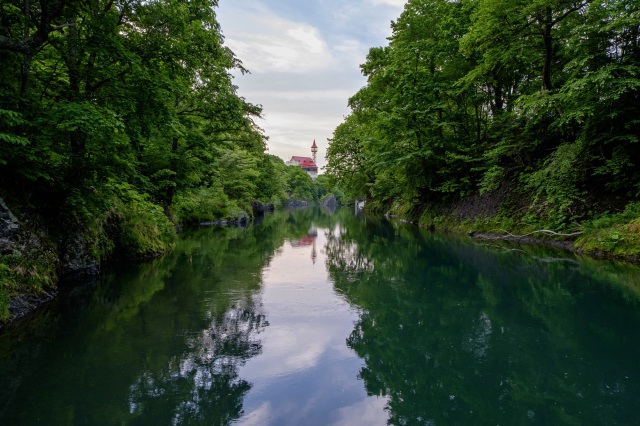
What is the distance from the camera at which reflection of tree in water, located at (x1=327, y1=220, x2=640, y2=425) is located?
3729mm

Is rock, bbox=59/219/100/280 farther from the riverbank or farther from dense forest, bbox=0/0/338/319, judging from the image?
the riverbank

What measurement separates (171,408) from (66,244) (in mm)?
6179

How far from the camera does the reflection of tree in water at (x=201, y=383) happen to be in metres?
3.61

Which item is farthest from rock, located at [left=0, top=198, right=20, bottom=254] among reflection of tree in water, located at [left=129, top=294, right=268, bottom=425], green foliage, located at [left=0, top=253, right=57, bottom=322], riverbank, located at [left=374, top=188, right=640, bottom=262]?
riverbank, located at [left=374, top=188, right=640, bottom=262]

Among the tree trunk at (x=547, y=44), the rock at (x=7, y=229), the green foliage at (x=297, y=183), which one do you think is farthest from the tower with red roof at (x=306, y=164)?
the rock at (x=7, y=229)

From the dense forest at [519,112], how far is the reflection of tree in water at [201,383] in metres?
11.0

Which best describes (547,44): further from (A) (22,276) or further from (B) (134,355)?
(A) (22,276)

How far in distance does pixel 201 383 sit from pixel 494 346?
3893 mm

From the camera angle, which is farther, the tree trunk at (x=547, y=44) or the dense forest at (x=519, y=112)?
the tree trunk at (x=547, y=44)

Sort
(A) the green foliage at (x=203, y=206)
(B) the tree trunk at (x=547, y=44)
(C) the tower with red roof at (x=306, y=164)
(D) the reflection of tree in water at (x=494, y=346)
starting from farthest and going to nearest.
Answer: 1. (C) the tower with red roof at (x=306, y=164)
2. (A) the green foliage at (x=203, y=206)
3. (B) the tree trunk at (x=547, y=44)
4. (D) the reflection of tree in water at (x=494, y=346)

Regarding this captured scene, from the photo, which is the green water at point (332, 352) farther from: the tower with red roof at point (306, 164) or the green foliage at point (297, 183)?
the tower with red roof at point (306, 164)

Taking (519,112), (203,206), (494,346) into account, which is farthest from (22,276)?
(203,206)

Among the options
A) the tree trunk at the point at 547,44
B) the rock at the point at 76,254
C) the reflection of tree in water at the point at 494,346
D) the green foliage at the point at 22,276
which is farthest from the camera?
the tree trunk at the point at 547,44

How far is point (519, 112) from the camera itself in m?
15.3
